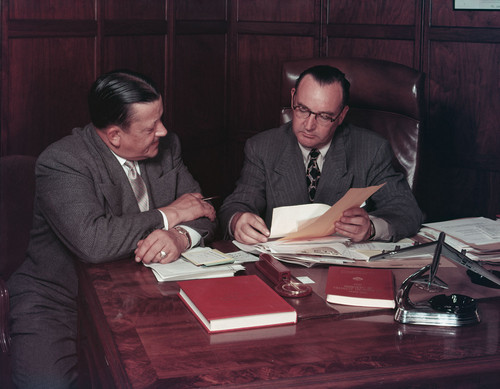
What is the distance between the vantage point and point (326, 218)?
6.09 feet

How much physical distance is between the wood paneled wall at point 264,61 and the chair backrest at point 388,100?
104 centimetres

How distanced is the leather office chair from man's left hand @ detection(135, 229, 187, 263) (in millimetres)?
717

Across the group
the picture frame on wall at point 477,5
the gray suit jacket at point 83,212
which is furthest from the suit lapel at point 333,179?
the picture frame on wall at point 477,5

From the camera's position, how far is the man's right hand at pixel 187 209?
203 centimetres

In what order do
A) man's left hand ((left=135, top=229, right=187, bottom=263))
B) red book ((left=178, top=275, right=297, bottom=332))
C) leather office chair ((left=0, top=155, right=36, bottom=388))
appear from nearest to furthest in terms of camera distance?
red book ((left=178, top=275, right=297, bottom=332)), man's left hand ((left=135, top=229, right=187, bottom=263)), leather office chair ((left=0, top=155, right=36, bottom=388))

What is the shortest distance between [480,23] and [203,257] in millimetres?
2677

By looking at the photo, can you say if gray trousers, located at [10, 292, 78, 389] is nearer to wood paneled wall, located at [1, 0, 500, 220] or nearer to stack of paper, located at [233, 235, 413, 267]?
stack of paper, located at [233, 235, 413, 267]

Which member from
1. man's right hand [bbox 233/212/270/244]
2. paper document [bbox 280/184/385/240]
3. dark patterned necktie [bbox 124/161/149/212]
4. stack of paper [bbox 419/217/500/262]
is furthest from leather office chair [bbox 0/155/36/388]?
stack of paper [bbox 419/217/500/262]

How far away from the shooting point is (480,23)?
369cm

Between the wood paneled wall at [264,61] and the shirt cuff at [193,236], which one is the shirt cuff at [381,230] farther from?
the wood paneled wall at [264,61]

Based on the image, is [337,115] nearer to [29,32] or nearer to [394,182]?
[394,182]

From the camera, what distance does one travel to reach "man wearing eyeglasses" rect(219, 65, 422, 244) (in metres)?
2.36

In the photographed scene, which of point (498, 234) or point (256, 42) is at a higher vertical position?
point (256, 42)

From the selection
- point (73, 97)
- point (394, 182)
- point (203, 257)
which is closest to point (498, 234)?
point (394, 182)
